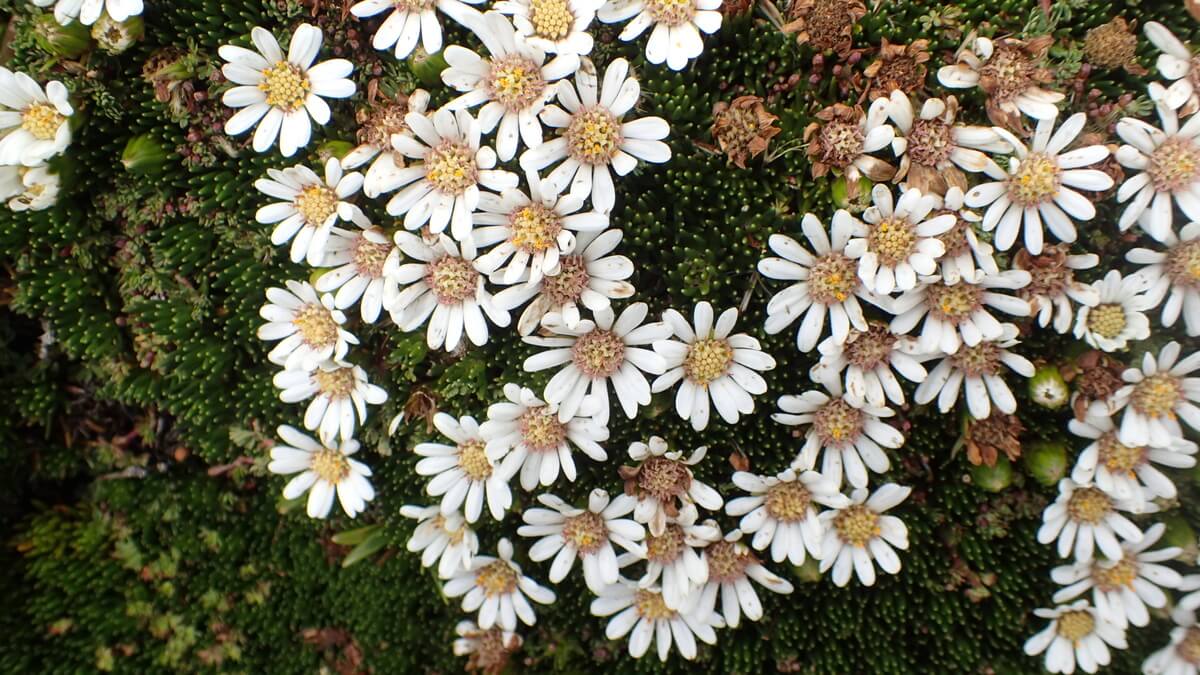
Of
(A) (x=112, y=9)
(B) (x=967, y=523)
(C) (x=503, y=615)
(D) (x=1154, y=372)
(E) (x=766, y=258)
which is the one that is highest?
(A) (x=112, y=9)

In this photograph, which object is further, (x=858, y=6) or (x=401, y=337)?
(x=401, y=337)

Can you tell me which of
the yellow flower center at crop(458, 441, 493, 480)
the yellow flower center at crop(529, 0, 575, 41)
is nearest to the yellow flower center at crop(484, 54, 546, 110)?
the yellow flower center at crop(529, 0, 575, 41)

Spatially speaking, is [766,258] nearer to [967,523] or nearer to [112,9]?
[967,523]

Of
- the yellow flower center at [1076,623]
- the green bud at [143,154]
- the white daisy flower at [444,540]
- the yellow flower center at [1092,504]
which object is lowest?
the yellow flower center at [1076,623]

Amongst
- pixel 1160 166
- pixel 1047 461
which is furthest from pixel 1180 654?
pixel 1160 166

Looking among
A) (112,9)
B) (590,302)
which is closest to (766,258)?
(590,302)

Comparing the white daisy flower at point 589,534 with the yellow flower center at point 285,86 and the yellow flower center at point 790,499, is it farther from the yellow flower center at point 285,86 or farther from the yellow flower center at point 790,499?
the yellow flower center at point 285,86

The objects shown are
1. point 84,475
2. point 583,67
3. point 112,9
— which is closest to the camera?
point 583,67

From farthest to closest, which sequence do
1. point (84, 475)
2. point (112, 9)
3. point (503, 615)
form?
point (84, 475) < point (503, 615) < point (112, 9)

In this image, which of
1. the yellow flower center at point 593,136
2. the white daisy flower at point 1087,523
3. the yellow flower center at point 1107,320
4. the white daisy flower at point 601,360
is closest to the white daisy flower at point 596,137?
the yellow flower center at point 593,136
